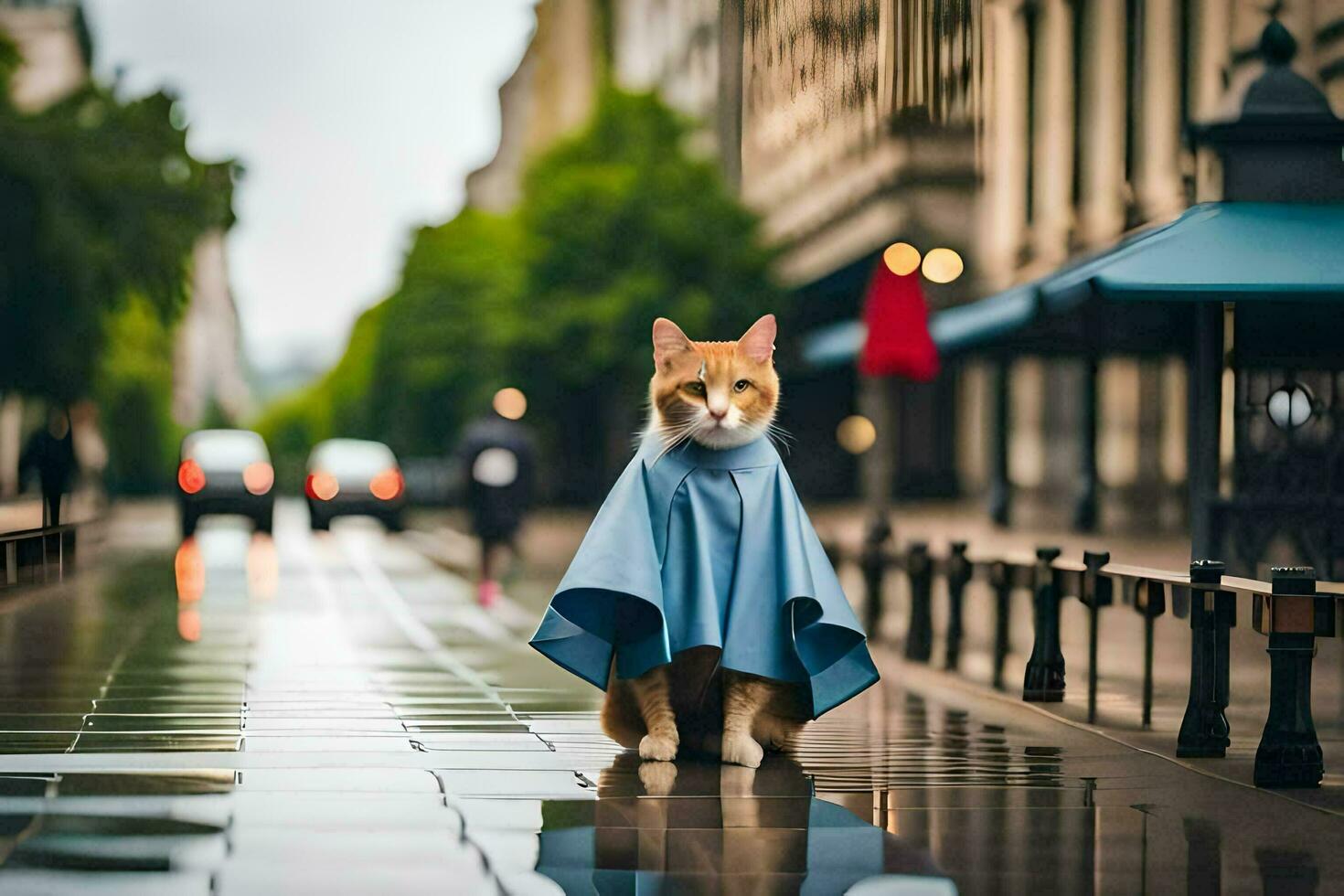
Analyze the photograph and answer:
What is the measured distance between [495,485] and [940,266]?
17.8 ft

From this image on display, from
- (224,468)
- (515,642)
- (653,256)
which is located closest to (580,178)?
(653,256)

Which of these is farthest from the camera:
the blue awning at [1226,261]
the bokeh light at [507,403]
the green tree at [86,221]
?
the green tree at [86,221]

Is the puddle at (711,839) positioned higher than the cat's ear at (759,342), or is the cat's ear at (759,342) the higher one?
the cat's ear at (759,342)

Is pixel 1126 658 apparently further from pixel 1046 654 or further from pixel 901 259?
pixel 901 259

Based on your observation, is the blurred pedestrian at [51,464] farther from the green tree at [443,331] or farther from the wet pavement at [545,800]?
the green tree at [443,331]

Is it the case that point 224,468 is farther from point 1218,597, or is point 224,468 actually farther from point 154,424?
point 154,424

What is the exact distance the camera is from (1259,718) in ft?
32.9

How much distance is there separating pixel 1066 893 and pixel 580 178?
38.3 metres

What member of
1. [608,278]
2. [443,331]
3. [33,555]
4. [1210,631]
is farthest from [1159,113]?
[443,331]

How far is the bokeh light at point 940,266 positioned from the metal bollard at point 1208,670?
936 cm

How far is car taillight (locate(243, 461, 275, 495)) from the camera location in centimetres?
3178

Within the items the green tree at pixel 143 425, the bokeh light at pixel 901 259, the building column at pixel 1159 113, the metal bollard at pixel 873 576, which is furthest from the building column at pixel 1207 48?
the green tree at pixel 143 425

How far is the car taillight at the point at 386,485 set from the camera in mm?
35125

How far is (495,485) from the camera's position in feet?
68.8
